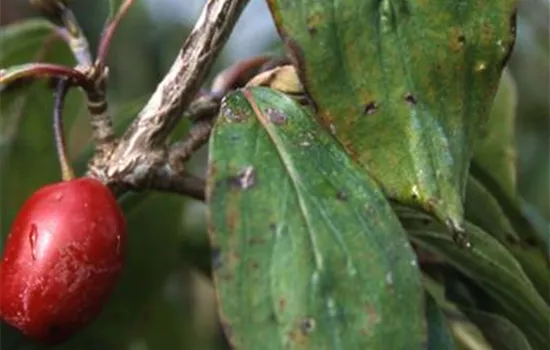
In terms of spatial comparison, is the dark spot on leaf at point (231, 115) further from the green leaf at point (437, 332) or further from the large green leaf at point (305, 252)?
the green leaf at point (437, 332)

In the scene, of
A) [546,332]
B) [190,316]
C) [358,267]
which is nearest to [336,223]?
[358,267]

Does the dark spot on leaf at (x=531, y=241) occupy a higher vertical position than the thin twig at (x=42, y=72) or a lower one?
lower

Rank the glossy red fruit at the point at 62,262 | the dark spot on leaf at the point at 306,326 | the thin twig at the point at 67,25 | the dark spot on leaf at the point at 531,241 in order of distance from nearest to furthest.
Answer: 1. the dark spot on leaf at the point at 306,326
2. the glossy red fruit at the point at 62,262
3. the thin twig at the point at 67,25
4. the dark spot on leaf at the point at 531,241

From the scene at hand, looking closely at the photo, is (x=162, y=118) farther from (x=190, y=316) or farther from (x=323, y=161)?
(x=190, y=316)

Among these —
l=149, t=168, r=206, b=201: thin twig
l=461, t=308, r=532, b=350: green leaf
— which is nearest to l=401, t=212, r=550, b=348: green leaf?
l=461, t=308, r=532, b=350: green leaf

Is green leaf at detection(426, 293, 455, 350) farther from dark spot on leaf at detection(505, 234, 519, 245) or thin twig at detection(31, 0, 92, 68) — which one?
thin twig at detection(31, 0, 92, 68)

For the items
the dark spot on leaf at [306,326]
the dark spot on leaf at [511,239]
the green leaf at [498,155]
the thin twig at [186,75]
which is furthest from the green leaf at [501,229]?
the dark spot on leaf at [306,326]

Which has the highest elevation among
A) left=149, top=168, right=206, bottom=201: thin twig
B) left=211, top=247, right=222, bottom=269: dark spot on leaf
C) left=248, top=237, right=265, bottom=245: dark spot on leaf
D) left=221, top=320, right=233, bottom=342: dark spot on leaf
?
left=248, top=237, right=265, bottom=245: dark spot on leaf
